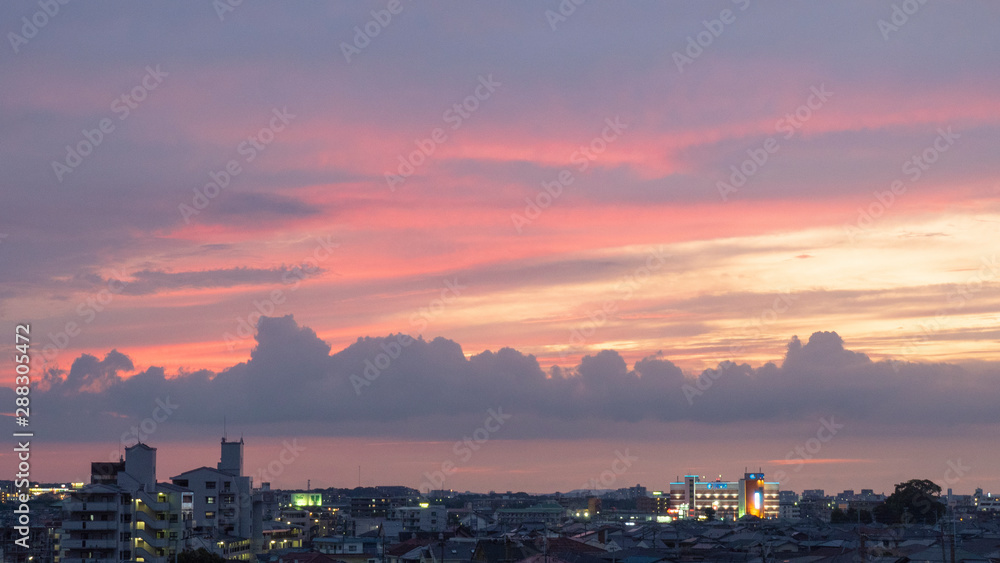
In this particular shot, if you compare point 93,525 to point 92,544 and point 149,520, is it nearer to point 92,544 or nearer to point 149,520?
point 92,544

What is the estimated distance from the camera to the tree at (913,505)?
139m

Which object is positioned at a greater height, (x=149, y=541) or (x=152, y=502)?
(x=152, y=502)

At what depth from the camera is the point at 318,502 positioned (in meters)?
200

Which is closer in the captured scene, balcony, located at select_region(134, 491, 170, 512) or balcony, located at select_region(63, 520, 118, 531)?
balcony, located at select_region(63, 520, 118, 531)

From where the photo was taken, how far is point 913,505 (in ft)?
464

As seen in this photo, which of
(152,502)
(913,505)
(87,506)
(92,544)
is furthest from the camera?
(913,505)

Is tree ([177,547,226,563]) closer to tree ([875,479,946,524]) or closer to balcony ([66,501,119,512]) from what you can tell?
balcony ([66,501,119,512])

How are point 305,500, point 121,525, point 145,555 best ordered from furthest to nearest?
1. point 305,500
2. point 145,555
3. point 121,525

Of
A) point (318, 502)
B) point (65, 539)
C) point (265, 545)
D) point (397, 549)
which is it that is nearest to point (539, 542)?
point (397, 549)

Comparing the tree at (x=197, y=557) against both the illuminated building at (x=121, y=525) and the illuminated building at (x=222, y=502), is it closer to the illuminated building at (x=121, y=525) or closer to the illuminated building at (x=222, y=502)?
the illuminated building at (x=121, y=525)

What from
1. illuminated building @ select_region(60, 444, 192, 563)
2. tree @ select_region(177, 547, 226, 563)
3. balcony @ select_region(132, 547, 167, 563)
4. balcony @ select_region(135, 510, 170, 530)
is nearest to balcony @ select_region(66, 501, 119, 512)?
illuminated building @ select_region(60, 444, 192, 563)

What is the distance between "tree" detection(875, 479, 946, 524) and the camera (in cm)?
13900

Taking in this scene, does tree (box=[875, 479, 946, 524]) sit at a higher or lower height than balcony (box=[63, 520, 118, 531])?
lower

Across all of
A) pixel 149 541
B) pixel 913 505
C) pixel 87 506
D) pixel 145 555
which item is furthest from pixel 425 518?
pixel 87 506
